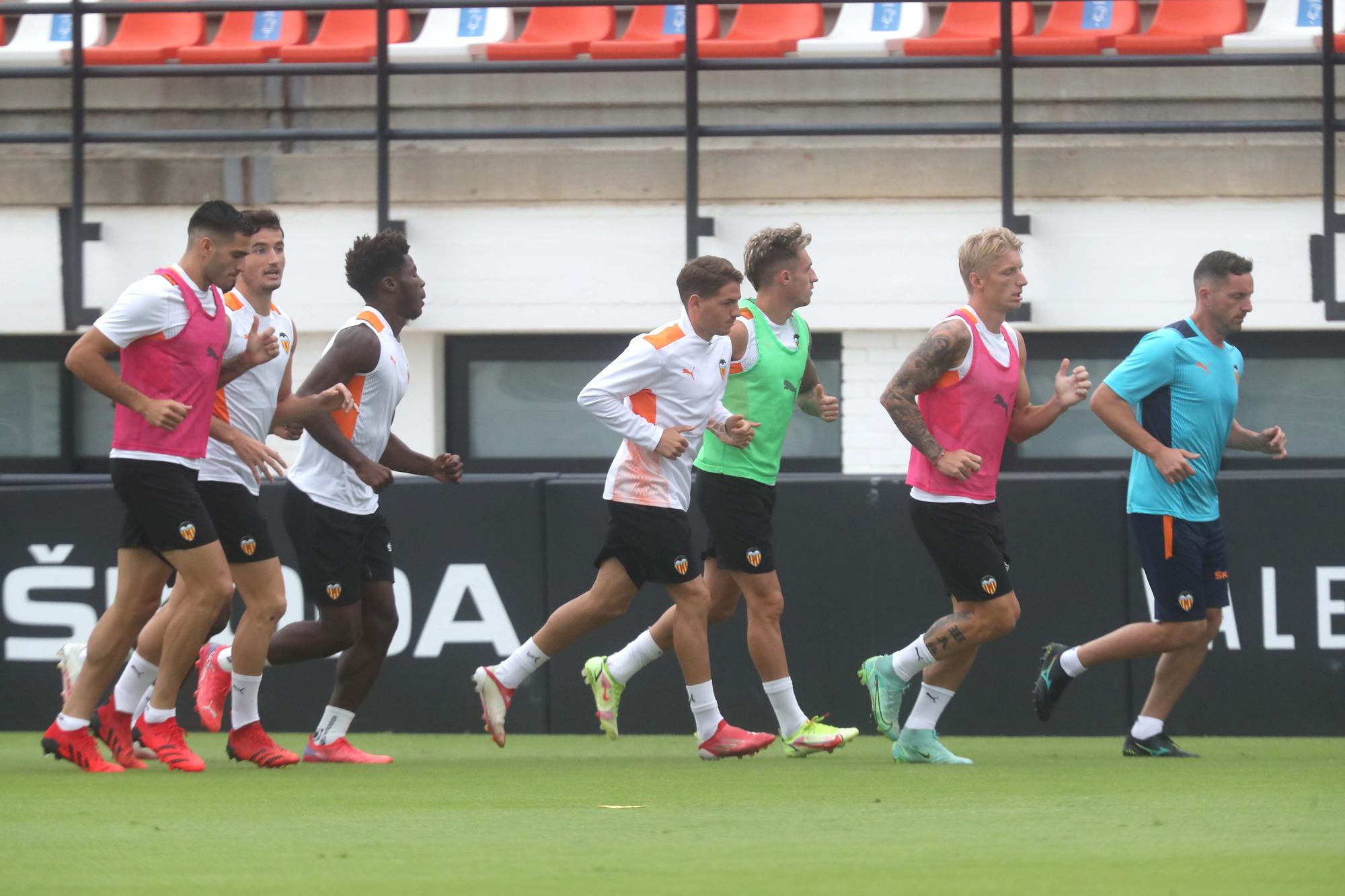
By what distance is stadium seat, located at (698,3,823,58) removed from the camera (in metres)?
11.9

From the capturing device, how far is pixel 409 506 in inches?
350

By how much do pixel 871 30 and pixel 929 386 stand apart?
5.78 metres

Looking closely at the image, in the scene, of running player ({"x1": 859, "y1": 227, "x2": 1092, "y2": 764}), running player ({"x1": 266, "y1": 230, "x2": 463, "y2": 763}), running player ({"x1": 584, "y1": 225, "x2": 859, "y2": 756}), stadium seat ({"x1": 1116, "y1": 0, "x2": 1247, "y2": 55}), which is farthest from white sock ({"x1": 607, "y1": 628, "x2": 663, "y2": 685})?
stadium seat ({"x1": 1116, "y1": 0, "x2": 1247, "y2": 55})

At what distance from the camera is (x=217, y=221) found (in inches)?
260

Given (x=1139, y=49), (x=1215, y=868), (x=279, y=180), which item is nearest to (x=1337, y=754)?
(x=1215, y=868)

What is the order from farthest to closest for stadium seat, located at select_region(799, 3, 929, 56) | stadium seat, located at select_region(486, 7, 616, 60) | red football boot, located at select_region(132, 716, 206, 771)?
stadium seat, located at select_region(486, 7, 616, 60) → stadium seat, located at select_region(799, 3, 929, 56) → red football boot, located at select_region(132, 716, 206, 771)

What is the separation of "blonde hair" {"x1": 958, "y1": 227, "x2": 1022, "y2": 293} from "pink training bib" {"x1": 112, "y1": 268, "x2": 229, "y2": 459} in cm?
283

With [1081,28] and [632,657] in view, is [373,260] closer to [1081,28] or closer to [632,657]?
[632,657]

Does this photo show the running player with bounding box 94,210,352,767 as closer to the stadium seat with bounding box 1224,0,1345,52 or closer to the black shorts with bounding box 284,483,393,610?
the black shorts with bounding box 284,483,393,610

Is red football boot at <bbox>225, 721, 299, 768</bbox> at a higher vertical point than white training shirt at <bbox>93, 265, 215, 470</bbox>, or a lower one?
lower

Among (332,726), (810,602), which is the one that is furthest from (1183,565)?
(332,726)

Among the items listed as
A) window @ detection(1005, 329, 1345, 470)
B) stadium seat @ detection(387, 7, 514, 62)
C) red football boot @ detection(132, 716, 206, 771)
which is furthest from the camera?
stadium seat @ detection(387, 7, 514, 62)

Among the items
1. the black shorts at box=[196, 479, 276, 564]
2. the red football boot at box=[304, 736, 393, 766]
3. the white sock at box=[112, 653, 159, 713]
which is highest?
the black shorts at box=[196, 479, 276, 564]

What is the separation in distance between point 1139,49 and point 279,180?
217 inches
